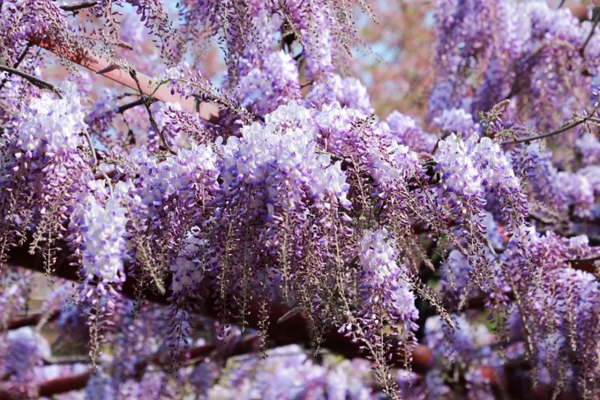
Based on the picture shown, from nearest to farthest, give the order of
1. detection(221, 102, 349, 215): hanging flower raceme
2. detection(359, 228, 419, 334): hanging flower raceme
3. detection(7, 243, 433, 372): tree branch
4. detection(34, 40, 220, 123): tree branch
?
detection(221, 102, 349, 215): hanging flower raceme
detection(359, 228, 419, 334): hanging flower raceme
detection(34, 40, 220, 123): tree branch
detection(7, 243, 433, 372): tree branch

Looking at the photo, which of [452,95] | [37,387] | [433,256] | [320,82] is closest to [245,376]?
[37,387]

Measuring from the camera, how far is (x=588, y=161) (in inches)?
161

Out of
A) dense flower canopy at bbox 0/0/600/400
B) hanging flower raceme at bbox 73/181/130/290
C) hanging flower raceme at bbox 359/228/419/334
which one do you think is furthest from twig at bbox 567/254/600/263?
hanging flower raceme at bbox 73/181/130/290

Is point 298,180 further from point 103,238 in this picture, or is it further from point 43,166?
point 43,166

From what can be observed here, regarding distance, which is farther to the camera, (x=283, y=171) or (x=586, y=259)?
(x=586, y=259)

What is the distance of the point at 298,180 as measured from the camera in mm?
1639

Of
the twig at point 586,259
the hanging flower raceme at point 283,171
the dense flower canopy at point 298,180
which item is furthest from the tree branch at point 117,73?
the twig at point 586,259

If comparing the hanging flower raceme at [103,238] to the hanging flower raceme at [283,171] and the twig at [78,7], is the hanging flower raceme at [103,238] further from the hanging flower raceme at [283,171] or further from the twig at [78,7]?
the twig at [78,7]

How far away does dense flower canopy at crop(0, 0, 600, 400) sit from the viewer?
66.0 inches

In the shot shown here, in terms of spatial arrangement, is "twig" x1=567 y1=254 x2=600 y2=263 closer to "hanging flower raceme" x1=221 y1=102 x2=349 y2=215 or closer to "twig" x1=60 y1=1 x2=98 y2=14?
"hanging flower raceme" x1=221 y1=102 x2=349 y2=215

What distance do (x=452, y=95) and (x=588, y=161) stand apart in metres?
0.93

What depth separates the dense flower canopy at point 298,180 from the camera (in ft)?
5.50

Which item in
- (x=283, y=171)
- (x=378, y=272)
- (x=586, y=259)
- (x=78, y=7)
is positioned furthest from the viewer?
(x=586, y=259)

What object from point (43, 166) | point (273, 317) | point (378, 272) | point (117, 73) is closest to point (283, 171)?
point (378, 272)
